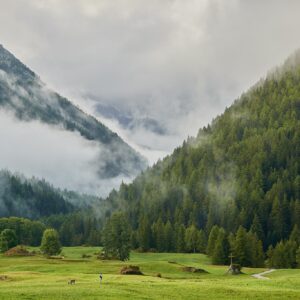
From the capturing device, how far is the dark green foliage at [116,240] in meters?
148

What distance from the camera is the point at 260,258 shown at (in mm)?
152125

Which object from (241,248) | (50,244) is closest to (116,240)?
(50,244)

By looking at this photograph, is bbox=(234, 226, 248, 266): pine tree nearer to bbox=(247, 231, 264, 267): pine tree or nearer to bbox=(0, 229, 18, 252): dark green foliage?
bbox=(247, 231, 264, 267): pine tree

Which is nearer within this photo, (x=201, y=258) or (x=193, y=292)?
(x=193, y=292)

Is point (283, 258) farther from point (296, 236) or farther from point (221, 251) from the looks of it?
point (296, 236)

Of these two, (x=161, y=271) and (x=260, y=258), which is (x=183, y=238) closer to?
(x=260, y=258)

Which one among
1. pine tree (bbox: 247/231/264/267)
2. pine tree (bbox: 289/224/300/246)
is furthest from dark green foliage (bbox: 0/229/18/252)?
pine tree (bbox: 289/224/300/246)

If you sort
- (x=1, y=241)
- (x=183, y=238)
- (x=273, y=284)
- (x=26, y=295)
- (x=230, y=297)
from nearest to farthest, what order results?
1. (x=26, y=295)
2. (x=230, y=297)
3. (x=273, y=284)
4. (x=1, y=241)
5. (x=183, y=238)

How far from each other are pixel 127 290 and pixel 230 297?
1197 cm

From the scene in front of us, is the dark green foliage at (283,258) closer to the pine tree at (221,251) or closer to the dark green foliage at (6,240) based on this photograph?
the pine tree at (221,251)

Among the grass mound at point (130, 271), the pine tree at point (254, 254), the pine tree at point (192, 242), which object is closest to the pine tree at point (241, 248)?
the pine tree at point (254, 254)

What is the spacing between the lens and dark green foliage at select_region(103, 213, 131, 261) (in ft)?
487

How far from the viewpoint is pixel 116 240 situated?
488 feet

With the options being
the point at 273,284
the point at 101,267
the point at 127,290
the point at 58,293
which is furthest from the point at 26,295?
the point at 101,267
